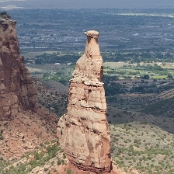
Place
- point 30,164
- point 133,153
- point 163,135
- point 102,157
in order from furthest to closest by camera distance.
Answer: point 163,135 < point 133,153 < point 30,164 < point 102,157

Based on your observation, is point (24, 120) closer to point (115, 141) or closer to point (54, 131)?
point (54, 131)

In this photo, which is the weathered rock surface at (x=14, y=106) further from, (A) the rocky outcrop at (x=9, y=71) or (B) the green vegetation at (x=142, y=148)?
(B) the green vegetation at (x=142, y=148)

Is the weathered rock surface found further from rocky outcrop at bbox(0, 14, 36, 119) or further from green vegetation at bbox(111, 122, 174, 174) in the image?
green vegetation at bbox(111, 122, 174, 174)

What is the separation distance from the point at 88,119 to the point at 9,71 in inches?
867

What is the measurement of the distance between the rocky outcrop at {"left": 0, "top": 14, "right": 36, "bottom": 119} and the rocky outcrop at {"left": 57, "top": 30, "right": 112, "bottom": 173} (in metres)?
18.0

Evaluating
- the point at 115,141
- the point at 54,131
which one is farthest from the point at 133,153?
the point at 54,131

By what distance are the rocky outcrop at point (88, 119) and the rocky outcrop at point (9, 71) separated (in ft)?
59.1

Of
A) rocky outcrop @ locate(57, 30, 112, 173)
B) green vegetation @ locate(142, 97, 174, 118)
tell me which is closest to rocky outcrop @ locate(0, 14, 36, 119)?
rocky outcrop @ locate(57, 30, 112, 173)

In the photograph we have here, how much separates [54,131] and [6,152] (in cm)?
771

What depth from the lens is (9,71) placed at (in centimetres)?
6384

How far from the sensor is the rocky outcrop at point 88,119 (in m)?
43.4

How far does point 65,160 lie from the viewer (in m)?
45.1

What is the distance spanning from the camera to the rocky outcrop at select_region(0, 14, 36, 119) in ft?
206

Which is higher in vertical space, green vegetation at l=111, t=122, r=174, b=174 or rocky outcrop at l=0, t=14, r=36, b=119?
rocky outcrop at l=0, t=14, r=36, b=119
